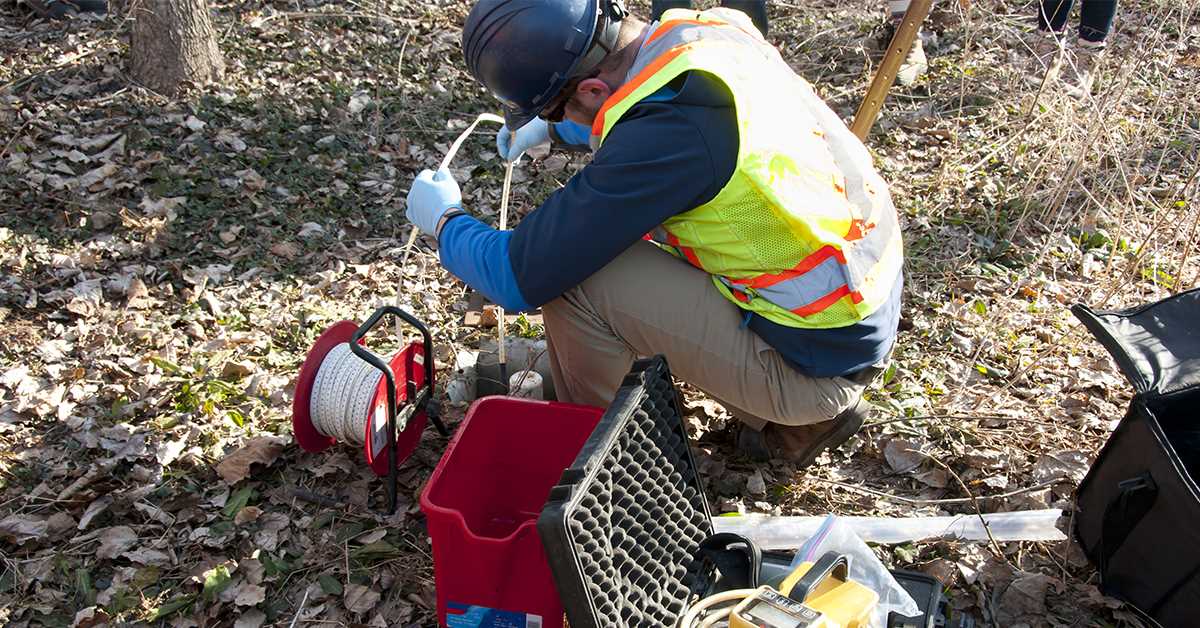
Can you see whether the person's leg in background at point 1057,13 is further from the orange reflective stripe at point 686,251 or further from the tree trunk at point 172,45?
the tree trunk at point 172,45

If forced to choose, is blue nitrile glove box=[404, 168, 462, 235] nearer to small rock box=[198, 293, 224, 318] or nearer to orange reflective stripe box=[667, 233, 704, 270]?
orange reflective stripe box=[667, 233, 704, 270]

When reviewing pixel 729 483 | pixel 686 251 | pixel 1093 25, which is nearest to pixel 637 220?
pixel 686 251

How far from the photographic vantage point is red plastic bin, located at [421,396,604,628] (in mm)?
2338

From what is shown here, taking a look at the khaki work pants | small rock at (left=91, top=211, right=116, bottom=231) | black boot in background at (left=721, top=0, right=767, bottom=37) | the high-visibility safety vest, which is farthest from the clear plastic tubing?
black boot in background at (left=721, top=0, right=767, bottom=37)

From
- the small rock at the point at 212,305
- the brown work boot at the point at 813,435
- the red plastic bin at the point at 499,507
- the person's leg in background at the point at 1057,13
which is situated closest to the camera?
the red plastic bin at the point at 499,507

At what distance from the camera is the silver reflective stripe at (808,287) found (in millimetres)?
2588

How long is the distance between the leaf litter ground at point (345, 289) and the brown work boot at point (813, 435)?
0.10 metres

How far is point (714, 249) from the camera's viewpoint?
106 inches

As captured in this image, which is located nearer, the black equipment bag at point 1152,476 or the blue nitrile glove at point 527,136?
the black equipment bag at point 1152,476

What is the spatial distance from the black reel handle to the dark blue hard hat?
2.70 ft

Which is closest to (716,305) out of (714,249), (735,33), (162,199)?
(714,249)

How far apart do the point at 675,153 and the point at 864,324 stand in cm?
84

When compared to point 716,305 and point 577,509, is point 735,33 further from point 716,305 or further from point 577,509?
point 577,509

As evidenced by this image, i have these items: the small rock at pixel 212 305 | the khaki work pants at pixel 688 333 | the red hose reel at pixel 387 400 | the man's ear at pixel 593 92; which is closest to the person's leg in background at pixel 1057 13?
the khaki work pants at pixel 688 333
